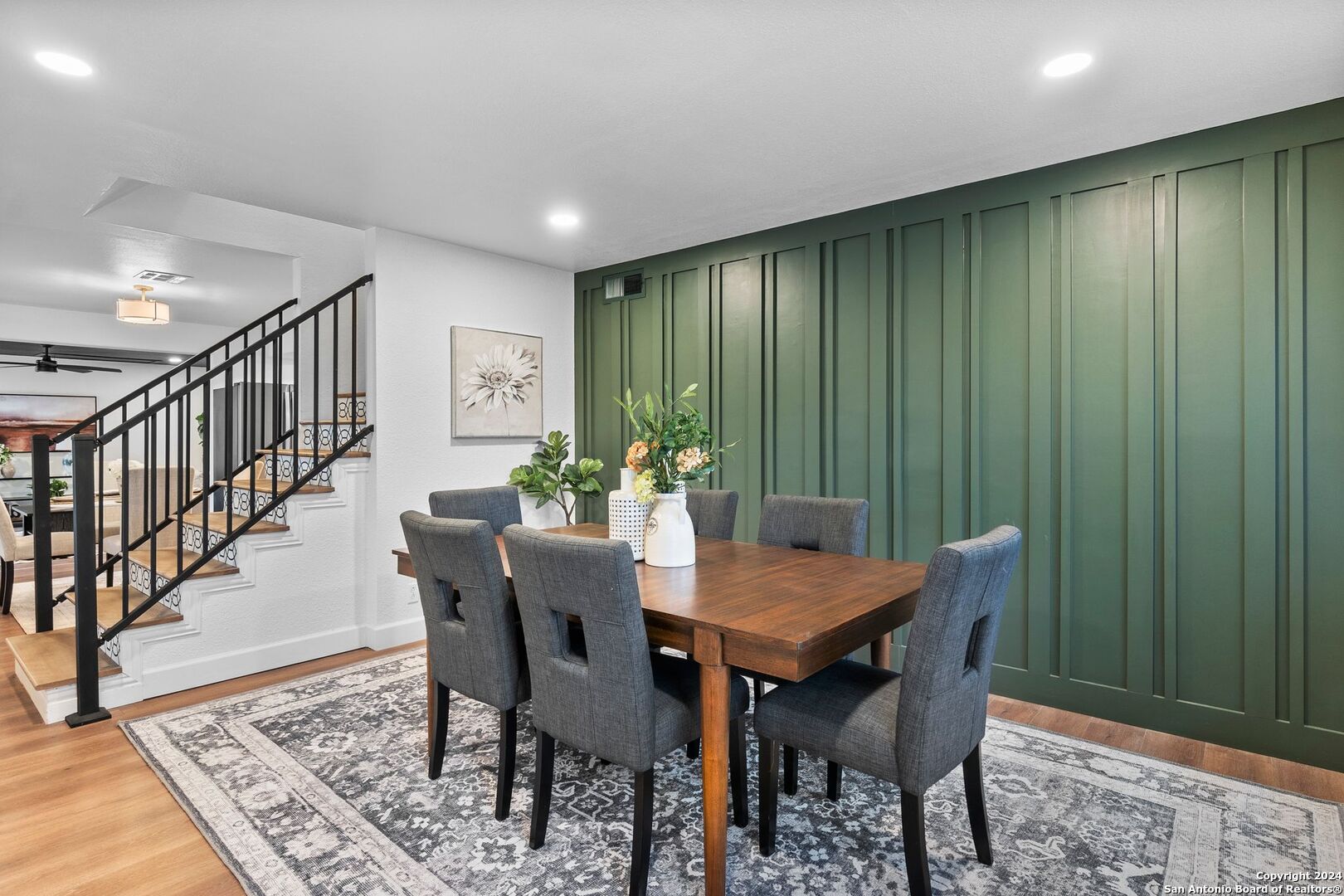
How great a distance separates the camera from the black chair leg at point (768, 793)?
6.54ft

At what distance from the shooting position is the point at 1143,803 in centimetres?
230

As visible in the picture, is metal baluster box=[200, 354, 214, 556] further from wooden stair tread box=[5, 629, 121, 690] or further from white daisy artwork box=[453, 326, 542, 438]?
white daisy artwork box=[453, 326, 542, 438]

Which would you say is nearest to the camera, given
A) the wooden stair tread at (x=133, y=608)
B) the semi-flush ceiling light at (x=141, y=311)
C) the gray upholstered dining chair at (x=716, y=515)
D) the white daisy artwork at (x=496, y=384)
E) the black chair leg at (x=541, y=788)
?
the black chair leg at (x=541, y=788)

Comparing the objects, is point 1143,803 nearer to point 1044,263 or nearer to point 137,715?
point 1044,263

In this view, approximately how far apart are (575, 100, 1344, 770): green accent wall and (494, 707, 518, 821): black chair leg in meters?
2.19

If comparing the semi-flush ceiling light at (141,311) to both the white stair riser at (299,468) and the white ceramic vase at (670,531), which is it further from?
the white ceramic vase at (670,531)

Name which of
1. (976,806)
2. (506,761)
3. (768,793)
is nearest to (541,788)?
(506,761)

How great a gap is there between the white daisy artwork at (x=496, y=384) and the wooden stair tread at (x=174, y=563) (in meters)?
1.44

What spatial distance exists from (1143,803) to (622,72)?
117 inches

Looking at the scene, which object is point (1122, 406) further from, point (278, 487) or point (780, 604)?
point (278, 487)

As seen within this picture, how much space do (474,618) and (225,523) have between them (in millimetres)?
2622

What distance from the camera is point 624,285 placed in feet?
16.1

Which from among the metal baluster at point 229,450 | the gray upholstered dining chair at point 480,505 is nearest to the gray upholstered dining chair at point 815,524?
the gray upholstered dining chair at point 480,505

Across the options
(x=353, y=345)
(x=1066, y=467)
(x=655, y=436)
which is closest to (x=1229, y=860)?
(x=1066, y=467)
